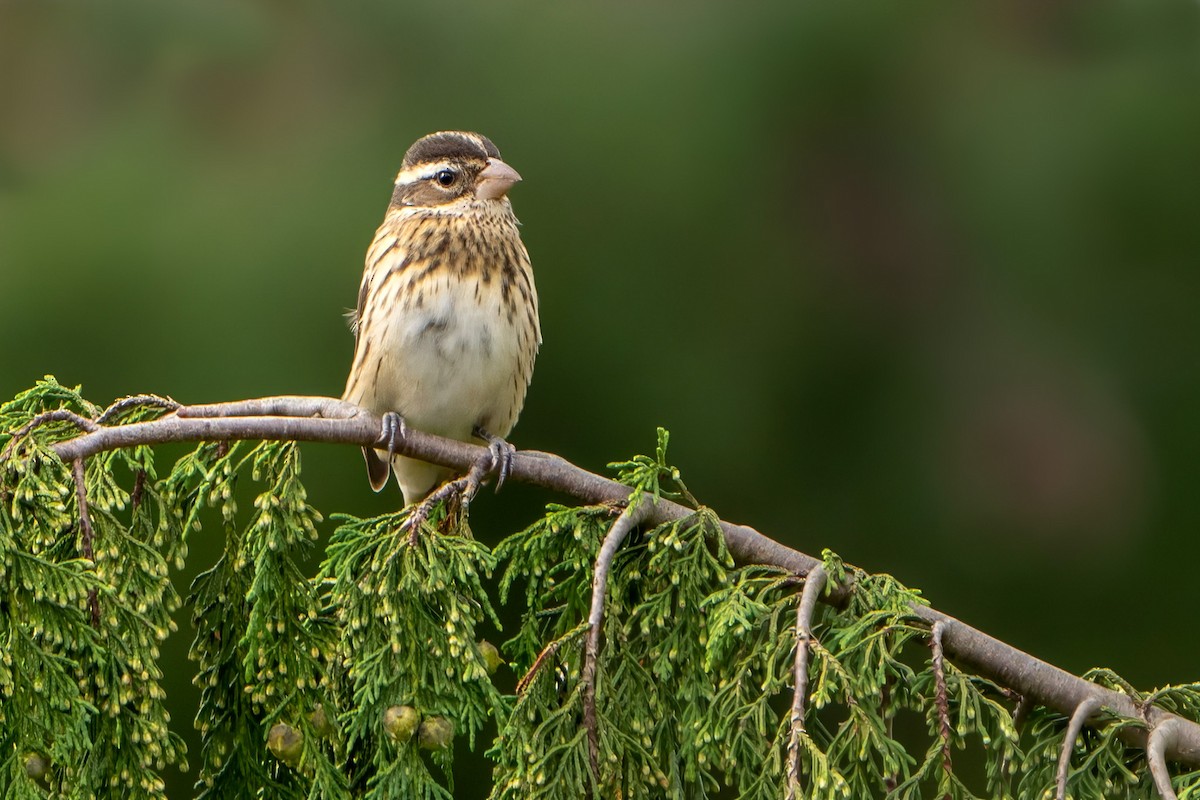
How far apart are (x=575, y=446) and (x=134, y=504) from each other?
6.88 feet

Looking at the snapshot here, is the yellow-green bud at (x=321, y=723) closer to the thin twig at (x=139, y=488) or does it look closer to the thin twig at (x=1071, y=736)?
the thin twig at (x=139, y=488)

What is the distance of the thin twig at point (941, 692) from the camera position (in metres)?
1.85

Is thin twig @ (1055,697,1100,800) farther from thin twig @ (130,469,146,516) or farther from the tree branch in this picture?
thin twig @ (130,469,146,516)

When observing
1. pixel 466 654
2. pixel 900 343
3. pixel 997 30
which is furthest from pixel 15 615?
pixel 997 30

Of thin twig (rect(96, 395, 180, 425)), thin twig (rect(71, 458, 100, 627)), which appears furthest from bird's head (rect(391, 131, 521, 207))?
thin twig (rect(71, 458, 100, 627))

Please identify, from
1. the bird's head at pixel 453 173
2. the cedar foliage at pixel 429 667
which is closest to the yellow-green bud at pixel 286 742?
the cedar foliage at pixel 429 667

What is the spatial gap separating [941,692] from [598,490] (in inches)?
24.5

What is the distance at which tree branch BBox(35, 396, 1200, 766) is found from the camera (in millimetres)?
2012

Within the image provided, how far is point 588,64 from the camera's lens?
15.1 ft

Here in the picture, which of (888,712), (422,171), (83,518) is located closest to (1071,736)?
(888,712)

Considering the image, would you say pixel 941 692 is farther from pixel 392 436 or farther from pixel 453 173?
pixel 453 173

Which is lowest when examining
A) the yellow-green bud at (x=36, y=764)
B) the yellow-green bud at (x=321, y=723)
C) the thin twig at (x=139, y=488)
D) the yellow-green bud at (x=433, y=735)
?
the yellow-green bud at (x=36, y=764)

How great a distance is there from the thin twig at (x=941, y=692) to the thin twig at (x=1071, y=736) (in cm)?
13

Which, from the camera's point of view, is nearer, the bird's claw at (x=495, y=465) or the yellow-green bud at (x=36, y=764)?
the yellow-green bud at (x=36, y=764)
